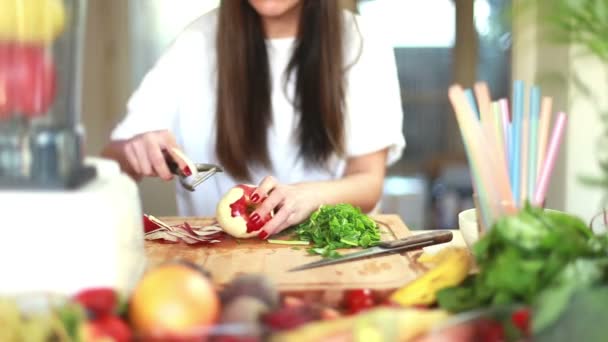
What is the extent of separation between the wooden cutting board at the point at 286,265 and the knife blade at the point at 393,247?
11 millimetres

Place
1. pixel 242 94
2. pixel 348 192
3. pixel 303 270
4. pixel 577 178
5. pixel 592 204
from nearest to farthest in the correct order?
pixel 577 178, pixel 303 270, pixel 348 192, pixel 242 94, pixel 592 204

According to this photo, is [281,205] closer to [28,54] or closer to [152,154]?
[152,154]

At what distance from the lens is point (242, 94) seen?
1711mm

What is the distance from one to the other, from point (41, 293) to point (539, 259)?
18.5 inches

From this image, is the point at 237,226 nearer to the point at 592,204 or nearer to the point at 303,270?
the point at 303,270

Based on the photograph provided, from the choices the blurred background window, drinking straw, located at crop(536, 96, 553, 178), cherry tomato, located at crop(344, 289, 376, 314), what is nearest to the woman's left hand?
cherry tomato, located at crop(344, 289, 376, 314)

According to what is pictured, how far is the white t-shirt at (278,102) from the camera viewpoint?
68.8 inches

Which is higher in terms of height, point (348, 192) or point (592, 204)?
point (348, 192)

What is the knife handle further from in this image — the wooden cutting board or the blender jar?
the blender jar

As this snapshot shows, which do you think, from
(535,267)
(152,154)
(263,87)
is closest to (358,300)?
(535,267)

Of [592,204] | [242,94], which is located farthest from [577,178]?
[592,204]

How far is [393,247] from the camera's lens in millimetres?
1108

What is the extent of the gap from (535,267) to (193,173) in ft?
2.18

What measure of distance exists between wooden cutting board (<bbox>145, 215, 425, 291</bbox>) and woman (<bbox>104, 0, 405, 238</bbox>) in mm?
469
